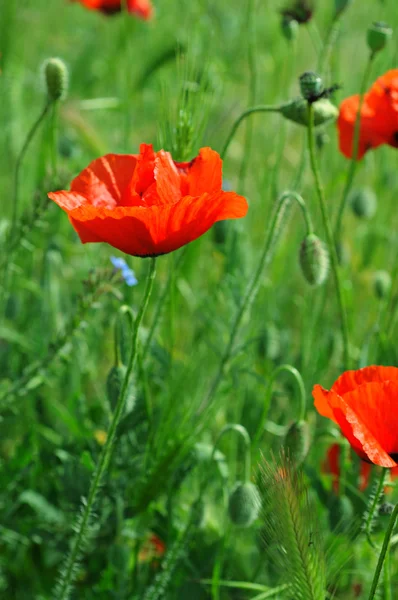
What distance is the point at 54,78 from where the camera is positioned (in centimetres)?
129

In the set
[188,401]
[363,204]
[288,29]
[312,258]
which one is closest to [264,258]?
[312,258]

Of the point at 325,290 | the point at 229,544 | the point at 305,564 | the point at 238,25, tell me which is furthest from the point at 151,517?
the point at 238,25

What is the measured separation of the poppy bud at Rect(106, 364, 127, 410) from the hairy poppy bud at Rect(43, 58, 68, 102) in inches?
16.3

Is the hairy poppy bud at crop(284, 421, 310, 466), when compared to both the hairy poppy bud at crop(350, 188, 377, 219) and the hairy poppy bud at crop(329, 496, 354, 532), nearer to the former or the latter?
the hairy poppy bud at crop(329, 496, 354, 532)

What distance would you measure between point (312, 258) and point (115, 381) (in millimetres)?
316

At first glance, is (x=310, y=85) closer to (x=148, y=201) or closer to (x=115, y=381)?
(x=148, y=201)

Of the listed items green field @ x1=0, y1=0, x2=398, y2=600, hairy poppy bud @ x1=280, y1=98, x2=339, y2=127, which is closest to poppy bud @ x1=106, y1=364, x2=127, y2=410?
green field @ x1=0, y1=0, x2=398, y2=600

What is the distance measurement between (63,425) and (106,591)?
1.37 ft

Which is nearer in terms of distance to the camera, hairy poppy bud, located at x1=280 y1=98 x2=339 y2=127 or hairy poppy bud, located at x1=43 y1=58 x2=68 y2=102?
hairy poppy bud, located at x1=280 y1=98 x2=339 y2=127

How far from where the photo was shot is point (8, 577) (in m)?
1.59

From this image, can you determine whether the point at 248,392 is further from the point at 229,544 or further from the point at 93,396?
the point at 93,396

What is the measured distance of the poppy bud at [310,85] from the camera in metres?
1.03

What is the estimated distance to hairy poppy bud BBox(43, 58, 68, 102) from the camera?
130 cm

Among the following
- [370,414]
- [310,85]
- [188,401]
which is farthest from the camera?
[188,401]
